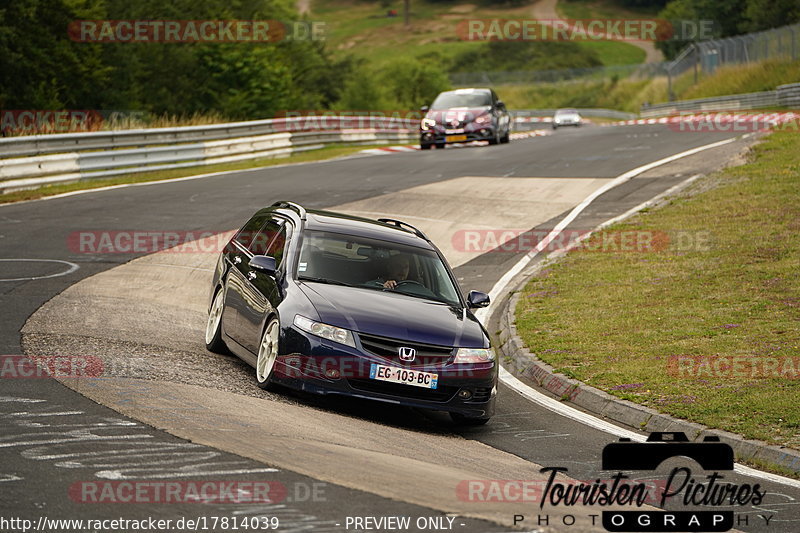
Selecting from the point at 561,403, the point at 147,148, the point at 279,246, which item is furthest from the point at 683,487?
the point at 147,148

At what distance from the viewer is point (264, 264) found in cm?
1012

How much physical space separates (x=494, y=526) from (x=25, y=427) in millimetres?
3374

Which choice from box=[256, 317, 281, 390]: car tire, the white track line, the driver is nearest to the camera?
the white track line

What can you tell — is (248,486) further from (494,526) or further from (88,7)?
(88,7)

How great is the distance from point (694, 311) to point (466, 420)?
5.20m

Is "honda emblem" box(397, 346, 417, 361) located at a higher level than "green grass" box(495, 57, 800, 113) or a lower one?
lower

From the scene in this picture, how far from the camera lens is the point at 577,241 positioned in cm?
1919

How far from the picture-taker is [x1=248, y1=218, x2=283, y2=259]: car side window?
11.0 m

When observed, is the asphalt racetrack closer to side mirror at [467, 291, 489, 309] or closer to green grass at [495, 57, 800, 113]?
side mirror at [467, 291, 489, 309]

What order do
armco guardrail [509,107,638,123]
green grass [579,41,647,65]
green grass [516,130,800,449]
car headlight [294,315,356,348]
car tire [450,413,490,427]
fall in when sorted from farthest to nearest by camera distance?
green grass [579,41,647,65] → armco guardrail [509,107,638,123] → green grass [516,130,800,449] → car tire [450,413,490,427] → car headlight [294,315,356,348]

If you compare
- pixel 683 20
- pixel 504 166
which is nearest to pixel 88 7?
pixel 504 166

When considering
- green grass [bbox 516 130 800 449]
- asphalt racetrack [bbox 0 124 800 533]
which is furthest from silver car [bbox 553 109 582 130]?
asphalt racetrack [bbox 0 124 800 533]

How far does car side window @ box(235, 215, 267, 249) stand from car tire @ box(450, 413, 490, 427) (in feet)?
10.3

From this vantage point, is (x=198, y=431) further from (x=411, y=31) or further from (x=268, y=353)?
(x=411, y=31)
